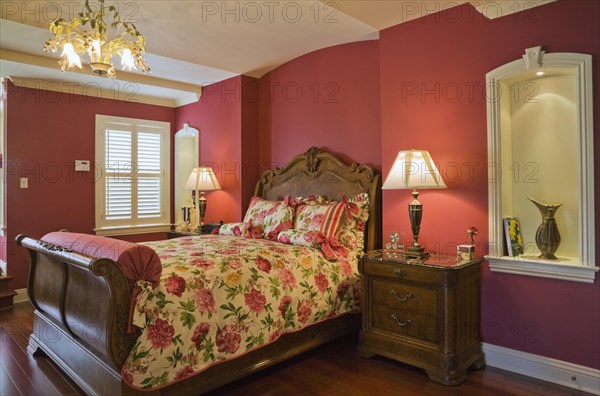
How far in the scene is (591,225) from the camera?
2.38 m

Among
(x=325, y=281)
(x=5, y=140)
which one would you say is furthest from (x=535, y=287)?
(x=5, y=140)

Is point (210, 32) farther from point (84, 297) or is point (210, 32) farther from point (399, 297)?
point (399, 297)

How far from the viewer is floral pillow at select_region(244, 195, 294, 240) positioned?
3629mm

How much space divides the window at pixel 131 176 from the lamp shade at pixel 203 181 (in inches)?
42.7

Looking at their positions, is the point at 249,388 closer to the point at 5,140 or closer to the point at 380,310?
the point at 380,310

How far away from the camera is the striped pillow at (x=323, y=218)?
3.32m

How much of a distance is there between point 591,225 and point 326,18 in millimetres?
2425

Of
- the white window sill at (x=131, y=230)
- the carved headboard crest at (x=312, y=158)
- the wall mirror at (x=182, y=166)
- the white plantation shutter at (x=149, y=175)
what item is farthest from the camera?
the wall mirror at (x=182, y=166)

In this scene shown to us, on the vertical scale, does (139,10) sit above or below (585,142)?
above

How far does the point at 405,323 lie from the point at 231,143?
302 cm

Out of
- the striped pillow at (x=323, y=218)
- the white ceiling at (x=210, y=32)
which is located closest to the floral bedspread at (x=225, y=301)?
the striped pillow at (x=323, y=218)

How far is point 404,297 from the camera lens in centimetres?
275

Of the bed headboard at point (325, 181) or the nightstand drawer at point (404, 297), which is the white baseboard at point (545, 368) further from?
the bed headboard at point (325, 181)

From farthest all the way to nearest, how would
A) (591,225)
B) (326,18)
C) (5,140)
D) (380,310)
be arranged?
(5,140) → (326,18) → (380,310) → (591,225)
